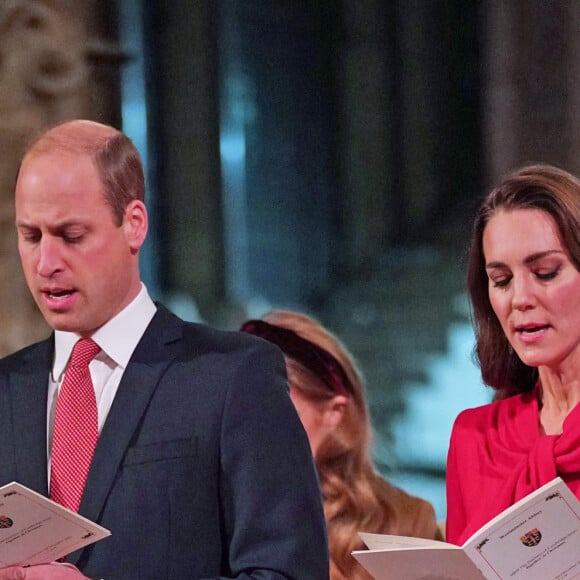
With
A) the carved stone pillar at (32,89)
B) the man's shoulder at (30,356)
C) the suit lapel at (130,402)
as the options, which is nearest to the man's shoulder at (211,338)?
the suit lapel at (130,402)

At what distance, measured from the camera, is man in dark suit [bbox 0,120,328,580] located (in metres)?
2.37

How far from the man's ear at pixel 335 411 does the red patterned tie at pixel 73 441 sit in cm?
143

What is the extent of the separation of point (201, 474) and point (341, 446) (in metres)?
1.51

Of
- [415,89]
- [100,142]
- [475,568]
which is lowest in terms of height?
[475,568]

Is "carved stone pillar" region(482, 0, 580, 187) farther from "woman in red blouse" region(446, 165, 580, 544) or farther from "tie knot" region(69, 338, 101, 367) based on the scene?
"tie knot" region(69, 338, 101, 367)

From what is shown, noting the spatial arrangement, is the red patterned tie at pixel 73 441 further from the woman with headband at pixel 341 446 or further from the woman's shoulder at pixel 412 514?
the woman's shoulder at pixel 412 514

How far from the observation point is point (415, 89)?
12.3ft

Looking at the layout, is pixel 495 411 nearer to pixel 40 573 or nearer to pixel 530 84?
pixel 40 573

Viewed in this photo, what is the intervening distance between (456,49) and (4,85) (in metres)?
1.64

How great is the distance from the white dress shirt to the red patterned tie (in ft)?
0.10

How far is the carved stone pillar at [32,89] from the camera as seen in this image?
13.8 feet

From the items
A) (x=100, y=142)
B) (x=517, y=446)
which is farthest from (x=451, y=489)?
(x=100, y=142)

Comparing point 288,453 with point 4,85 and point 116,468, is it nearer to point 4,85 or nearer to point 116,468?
point 116,468

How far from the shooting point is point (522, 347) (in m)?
2.50
